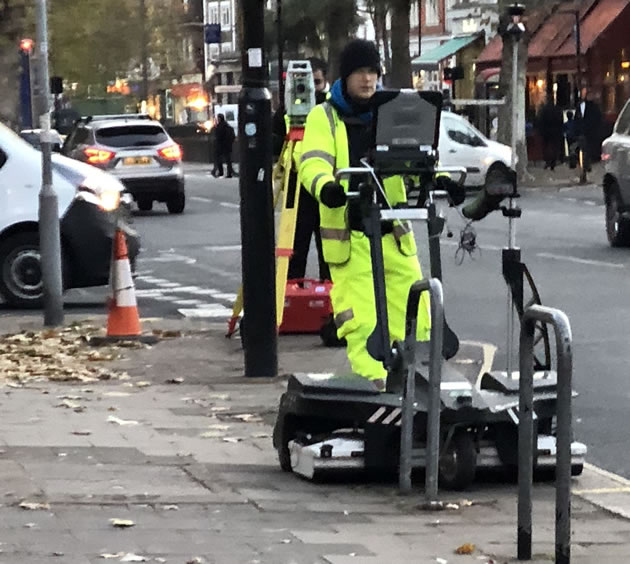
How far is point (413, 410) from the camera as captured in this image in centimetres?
765

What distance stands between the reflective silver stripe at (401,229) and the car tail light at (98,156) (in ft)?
81.9

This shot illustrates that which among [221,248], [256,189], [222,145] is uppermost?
[256,189]

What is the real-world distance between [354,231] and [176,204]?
25150 mm

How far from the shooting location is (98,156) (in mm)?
33312

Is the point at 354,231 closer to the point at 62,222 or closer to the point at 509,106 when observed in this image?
the point at 62,222

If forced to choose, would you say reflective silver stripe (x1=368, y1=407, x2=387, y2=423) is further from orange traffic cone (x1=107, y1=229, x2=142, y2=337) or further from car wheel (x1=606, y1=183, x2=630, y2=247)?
car wheel (x1=606, y1=183, x2=630, y2=247)

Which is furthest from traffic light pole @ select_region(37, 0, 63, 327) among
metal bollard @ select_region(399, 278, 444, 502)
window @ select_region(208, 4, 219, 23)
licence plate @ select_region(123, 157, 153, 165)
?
window @ select_region(208, 4, 219, 23)

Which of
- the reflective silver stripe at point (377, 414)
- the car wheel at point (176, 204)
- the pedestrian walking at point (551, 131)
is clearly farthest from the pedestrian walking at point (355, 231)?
the pedestrian walking at point (551, 131)

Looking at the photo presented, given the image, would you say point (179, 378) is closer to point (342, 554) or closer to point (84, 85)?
point (342, 554)

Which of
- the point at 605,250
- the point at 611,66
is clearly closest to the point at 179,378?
the point at 605,250

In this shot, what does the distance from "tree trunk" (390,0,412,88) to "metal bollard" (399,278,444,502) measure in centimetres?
4157

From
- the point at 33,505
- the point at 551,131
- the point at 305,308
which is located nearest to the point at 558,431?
the point at 33,505

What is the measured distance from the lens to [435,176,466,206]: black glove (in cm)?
853

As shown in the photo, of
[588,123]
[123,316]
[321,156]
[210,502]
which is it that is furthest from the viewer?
[588,123]
